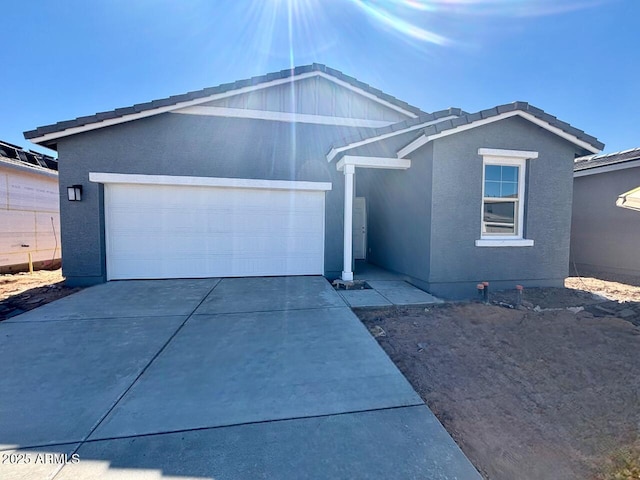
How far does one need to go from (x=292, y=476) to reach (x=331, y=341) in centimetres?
219

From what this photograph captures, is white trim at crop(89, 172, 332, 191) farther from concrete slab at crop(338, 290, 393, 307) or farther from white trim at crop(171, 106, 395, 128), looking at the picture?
concrete slab at crop(338, 290, 393, 307)

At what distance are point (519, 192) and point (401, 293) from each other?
3707mm

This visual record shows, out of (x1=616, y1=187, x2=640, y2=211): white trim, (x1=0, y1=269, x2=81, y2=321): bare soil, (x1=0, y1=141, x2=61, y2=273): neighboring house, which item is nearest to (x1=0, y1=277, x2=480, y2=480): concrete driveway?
(x1=0, y1=269, x2=81, y2=321): bare soil

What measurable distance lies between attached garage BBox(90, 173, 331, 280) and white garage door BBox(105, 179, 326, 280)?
2 cm

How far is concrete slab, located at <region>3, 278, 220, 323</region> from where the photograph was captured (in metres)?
5.16

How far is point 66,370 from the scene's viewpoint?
3.32 metres

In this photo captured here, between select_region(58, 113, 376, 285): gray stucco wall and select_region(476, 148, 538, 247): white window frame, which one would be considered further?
select_region(58, 113, 376, 285): gray stucco wall

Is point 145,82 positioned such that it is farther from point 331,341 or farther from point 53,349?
point 331,341

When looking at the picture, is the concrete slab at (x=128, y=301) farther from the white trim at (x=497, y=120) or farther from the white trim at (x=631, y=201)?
the white trim at (x=631, y=201)

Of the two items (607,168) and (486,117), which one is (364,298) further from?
(607,168)

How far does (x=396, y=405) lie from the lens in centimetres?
272

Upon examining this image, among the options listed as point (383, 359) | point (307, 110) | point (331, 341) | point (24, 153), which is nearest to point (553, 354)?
point (383, 359)

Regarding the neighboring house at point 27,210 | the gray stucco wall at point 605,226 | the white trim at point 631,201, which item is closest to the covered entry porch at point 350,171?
the white trim at point 631,201

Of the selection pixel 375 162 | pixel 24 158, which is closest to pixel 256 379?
pixel 375 162
